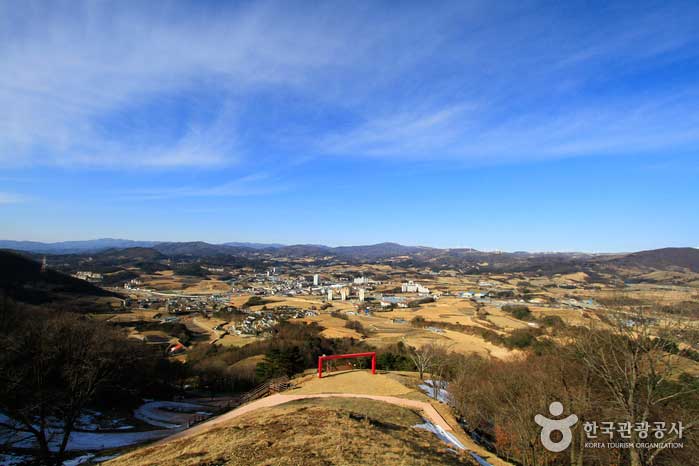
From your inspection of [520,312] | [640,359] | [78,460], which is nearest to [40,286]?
[78,460]

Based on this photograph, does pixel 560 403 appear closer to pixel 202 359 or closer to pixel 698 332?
pixel 698 332

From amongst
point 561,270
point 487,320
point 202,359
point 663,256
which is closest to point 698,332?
point 202,359

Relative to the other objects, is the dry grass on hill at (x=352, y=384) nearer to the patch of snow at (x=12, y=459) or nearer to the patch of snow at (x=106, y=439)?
the patch of snow at (x=106, y=439)

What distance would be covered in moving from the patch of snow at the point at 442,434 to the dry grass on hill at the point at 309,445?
636 millimetres

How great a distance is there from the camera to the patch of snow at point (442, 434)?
48.6ft

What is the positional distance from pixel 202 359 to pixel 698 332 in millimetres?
45966

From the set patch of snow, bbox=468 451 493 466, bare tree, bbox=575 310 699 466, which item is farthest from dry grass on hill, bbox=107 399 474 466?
bare tree, bbox=575 310 699 466

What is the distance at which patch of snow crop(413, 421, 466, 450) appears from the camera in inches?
583

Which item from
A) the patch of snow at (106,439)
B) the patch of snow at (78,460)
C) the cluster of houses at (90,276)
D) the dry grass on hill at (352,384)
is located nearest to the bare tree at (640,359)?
the dry grass on hill at (352,384)

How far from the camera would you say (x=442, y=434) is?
15.9m

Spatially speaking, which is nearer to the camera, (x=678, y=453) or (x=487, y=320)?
(x=678, y=453)

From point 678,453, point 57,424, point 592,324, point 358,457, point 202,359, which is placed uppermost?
point 592,324

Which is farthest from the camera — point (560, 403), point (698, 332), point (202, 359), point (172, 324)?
point (172, 324)

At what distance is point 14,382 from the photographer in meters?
13.2
